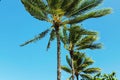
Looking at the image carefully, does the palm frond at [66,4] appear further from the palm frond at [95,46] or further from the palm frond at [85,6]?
the palm frond at [95,46]

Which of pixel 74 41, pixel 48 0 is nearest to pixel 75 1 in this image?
pixel 48 0

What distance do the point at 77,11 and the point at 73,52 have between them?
11402 millimetres

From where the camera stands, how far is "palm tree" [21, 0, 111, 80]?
22891mm

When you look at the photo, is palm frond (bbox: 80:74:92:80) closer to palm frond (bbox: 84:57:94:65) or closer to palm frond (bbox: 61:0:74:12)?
palm frond (bbox: 84:57:94:65)

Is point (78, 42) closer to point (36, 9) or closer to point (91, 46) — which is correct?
point (91, 46)

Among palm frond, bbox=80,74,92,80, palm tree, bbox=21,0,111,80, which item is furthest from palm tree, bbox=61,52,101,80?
palm tree, bbox=21,0,111,80

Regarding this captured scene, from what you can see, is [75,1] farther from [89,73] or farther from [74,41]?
[89,73]

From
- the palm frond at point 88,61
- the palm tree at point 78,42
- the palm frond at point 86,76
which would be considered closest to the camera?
the palm tree at point 78,42

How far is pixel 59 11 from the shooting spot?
74.0 ft

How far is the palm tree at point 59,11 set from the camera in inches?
901

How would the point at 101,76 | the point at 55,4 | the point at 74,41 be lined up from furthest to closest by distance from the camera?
the point at 74,41 → the point at 101,76 → the point at 55,4

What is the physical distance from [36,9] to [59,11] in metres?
1.91

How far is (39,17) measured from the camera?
2436cm

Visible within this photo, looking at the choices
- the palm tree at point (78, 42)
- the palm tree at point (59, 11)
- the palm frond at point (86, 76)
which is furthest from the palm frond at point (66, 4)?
the palm frond at point (86, 76)
